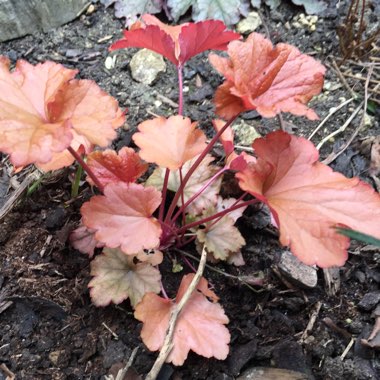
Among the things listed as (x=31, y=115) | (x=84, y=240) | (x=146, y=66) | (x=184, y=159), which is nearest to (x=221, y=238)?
(x=184, y=159)

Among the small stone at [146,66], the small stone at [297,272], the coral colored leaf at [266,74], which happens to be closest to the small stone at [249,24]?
the small stone at [146,66]

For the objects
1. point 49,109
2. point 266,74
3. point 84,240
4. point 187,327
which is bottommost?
point 187,327

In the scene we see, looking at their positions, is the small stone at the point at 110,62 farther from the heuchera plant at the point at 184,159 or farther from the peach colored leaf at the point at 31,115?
the peach colored leaf at the point at 31,115

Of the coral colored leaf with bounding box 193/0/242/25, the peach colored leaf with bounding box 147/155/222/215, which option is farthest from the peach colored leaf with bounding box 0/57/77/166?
the coral colored leaf with bounding box 193/0/242/25

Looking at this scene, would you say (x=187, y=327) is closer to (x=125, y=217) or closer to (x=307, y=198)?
(x=125, y=217)

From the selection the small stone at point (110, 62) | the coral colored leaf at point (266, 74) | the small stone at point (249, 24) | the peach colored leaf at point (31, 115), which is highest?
the peach colored leaf at point (31, 115)

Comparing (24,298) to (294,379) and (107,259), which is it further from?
(294,379)

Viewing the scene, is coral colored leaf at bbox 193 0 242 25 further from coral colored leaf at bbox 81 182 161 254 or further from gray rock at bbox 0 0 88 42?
coral colored leaf at bbox 81 182 161 254
